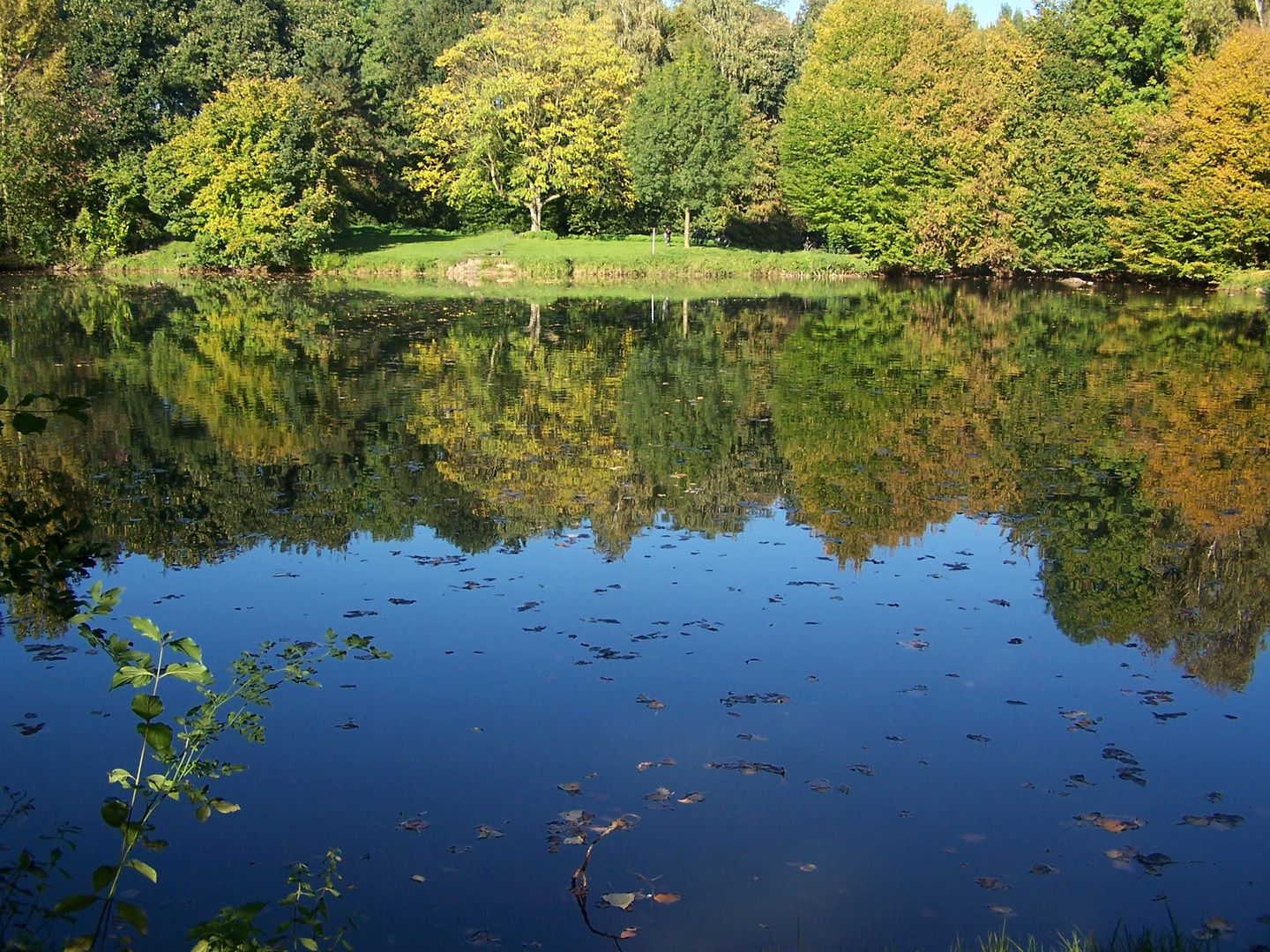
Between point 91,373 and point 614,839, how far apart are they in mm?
17403

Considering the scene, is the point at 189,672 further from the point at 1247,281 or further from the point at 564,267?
the point at 1247,281

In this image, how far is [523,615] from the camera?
31.8ft

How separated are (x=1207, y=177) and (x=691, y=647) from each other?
41.5 metres

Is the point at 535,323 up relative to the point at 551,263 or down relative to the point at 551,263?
down

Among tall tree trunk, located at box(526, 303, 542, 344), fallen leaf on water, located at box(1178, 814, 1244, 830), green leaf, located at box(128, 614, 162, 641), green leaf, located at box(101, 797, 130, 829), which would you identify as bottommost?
fallen leaf on water, located at box(1178, 814, 1244, 830)

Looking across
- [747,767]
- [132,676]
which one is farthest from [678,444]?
[132,676]

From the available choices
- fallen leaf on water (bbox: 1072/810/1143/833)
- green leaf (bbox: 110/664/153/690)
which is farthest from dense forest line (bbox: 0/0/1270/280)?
green leaf (bbox: 110/664/153/690)

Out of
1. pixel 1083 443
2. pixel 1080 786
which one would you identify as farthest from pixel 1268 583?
pixel 1083 443

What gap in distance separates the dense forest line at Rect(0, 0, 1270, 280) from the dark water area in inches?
1066

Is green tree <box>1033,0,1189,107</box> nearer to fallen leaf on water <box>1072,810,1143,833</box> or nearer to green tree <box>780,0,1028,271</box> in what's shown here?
green tree <box>780,0,1028,271</box>

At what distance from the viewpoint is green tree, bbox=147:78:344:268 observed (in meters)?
44.4

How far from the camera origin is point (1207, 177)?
141 feet

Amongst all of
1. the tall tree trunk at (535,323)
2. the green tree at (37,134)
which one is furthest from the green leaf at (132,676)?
the green tree at (37,134)

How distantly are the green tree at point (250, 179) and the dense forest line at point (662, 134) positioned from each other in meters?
0.11
